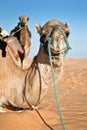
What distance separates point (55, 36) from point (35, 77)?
755mm

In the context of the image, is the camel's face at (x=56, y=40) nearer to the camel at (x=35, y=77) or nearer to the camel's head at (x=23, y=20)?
the camel at (x=35, y=77)

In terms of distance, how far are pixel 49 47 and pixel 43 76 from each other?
0.52 m

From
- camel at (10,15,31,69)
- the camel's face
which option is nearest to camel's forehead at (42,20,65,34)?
the camel's face

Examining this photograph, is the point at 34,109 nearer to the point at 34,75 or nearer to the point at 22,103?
the point at 22,103

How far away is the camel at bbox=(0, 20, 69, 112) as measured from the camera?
13.9 feet

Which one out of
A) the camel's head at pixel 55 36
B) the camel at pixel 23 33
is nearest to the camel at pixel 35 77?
the camel's head at pixel 55 36

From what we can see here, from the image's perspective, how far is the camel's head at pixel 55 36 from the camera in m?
4.11

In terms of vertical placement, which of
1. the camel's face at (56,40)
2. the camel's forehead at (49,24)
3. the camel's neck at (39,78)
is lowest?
the camel's neck at (39,78)

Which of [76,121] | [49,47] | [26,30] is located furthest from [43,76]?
[26,30]

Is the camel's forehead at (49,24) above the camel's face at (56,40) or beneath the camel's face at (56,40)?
above

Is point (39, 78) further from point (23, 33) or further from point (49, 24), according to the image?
point (23, 33)

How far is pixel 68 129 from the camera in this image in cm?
476

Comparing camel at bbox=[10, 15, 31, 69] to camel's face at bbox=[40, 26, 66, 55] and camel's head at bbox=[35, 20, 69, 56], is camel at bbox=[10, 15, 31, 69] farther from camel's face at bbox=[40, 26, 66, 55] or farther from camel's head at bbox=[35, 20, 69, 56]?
camel's face at bbox=[40, 26, 66, 55]

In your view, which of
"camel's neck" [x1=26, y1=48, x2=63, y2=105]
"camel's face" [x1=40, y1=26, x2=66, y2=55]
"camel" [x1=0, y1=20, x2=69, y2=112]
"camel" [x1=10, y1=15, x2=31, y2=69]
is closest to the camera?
"camel's face" [x1=40, y1=26, x2=66, y2=55]
